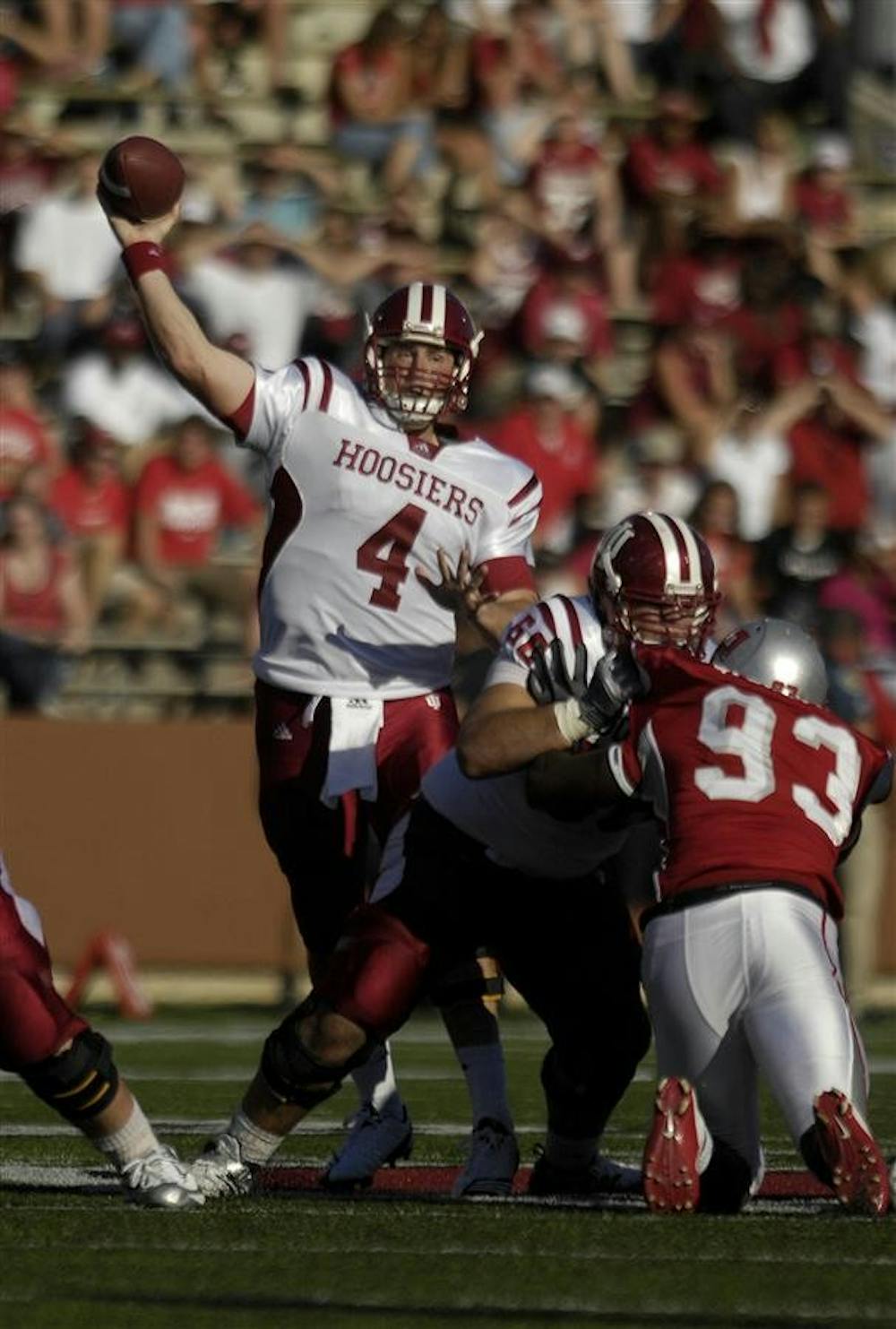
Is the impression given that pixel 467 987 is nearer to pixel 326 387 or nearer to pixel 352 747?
pixel 352 747

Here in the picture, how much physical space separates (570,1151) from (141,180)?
2264mm

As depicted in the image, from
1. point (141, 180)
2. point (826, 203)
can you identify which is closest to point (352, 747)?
point (141, 180)

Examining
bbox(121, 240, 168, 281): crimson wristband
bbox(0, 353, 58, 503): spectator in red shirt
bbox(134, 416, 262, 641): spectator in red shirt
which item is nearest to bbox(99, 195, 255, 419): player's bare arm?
bbox(121, 240, 168, 281): crimson wristband

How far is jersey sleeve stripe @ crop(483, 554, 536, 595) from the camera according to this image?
7.11 meters

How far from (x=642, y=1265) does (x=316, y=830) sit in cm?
217

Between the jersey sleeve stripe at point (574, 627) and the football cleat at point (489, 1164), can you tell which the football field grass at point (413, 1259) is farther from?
the jersey sleeve stripe at point (574, 627)

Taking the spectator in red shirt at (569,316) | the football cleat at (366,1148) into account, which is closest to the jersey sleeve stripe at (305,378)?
the football cleat at (366,1148)

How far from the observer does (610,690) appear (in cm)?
612

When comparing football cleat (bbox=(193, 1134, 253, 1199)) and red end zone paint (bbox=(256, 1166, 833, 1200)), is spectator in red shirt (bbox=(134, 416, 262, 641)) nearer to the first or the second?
red end zone paint (bbox=(256, 1166, 833, 1200))

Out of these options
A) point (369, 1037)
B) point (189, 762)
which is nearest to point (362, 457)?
point (369, 1037)

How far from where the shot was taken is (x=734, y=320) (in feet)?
48.5

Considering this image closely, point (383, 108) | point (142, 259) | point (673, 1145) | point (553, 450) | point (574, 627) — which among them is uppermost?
point (142, 259)

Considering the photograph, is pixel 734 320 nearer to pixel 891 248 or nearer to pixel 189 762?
pixel 891 248

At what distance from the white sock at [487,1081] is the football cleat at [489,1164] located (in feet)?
0.14
